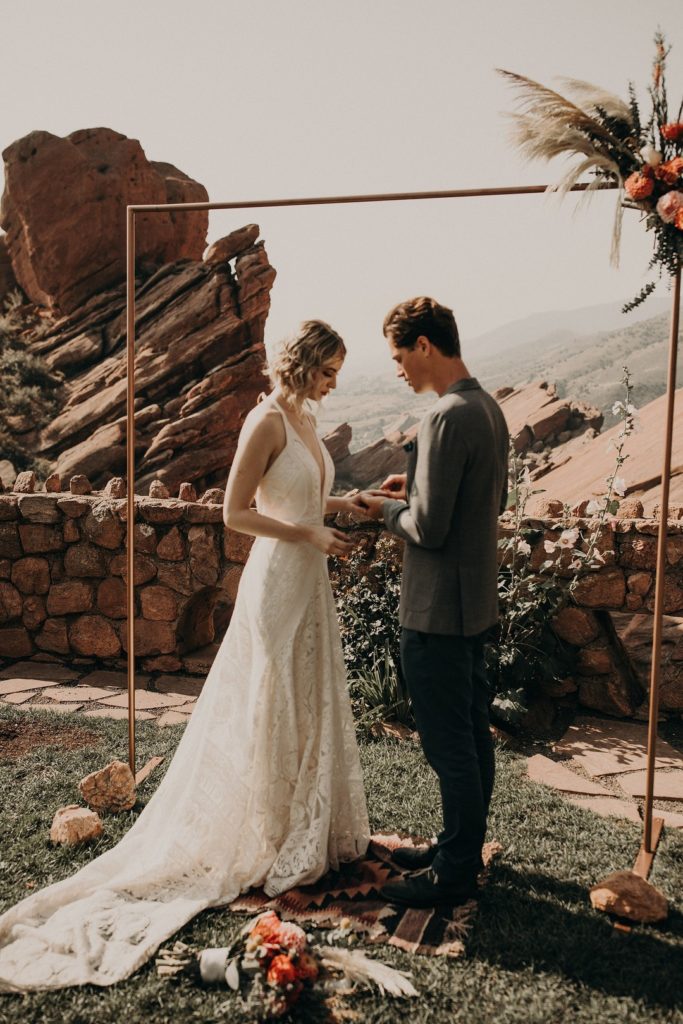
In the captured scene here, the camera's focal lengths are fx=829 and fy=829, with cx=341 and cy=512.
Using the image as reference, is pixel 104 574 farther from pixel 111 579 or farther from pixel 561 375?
pixel 561 375

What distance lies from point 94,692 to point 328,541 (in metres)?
3.21

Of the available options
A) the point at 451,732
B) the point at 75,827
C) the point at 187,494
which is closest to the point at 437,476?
the point at 451,732

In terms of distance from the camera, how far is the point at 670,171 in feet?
9.18

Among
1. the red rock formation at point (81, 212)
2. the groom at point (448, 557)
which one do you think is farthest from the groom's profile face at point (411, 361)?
the red rock formation at point (81, 212)

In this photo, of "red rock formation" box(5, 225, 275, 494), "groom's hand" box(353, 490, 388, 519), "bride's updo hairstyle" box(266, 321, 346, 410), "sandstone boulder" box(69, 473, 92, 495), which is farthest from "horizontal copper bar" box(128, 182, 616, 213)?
"red rock formation" box(5, 225, 275, 494)

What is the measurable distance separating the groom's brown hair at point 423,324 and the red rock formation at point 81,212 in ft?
64.8

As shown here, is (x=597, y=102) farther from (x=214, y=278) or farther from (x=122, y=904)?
(x=214, y=278)

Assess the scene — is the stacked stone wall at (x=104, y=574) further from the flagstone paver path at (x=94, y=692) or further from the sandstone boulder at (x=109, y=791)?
the sandstone boulder at (x=109, y=791)

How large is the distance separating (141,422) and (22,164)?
8.78 m

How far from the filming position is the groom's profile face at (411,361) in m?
2.70

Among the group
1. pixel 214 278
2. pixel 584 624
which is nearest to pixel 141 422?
pixel 214 278

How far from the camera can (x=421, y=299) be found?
2654mm

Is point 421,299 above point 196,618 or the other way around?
above

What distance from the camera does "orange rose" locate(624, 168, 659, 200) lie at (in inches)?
111
